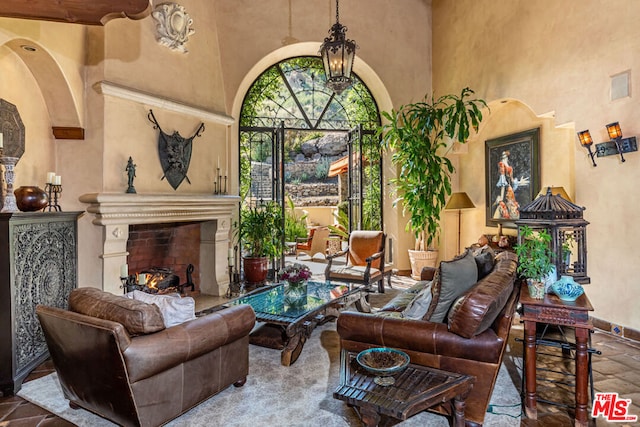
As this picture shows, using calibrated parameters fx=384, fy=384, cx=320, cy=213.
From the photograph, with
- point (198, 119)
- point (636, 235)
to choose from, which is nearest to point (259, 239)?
point (198, 119)

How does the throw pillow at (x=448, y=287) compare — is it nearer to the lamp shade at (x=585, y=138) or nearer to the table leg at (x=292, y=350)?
the table leg at (x=292, y=350)

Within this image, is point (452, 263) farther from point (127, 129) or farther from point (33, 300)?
point (127, 129)

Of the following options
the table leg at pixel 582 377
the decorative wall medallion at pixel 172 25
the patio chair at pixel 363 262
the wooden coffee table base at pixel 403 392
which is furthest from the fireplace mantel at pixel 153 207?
the table leg at pixel 582 377

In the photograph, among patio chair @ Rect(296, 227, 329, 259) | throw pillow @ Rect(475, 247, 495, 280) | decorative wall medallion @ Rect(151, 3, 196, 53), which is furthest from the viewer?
patio chair @ Rect(296, 227, 329, 259)

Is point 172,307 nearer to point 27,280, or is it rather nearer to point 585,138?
point 27,280

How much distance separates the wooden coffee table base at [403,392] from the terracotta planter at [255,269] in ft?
14.0

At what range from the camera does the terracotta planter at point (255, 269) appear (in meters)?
6.31

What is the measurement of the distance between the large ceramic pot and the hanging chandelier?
3.07 metres

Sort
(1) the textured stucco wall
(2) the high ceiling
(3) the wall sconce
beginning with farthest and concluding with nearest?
(1) the textured stucco wall → (3) the wall sconce → (2) the high ceiling

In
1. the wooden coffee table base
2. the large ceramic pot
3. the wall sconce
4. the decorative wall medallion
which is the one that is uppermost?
the decorative wall medallion

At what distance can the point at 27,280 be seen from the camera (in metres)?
3.15

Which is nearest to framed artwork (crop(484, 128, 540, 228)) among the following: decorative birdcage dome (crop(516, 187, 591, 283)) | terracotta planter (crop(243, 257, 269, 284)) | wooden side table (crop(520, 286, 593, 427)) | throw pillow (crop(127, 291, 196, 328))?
decorative birdcage dome (crop(516, 187, 591, 283))

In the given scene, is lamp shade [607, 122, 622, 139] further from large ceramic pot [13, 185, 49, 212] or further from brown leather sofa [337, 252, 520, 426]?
large ceramic pot [13, 185, 49, 212]

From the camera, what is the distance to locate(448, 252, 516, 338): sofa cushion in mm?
2227
